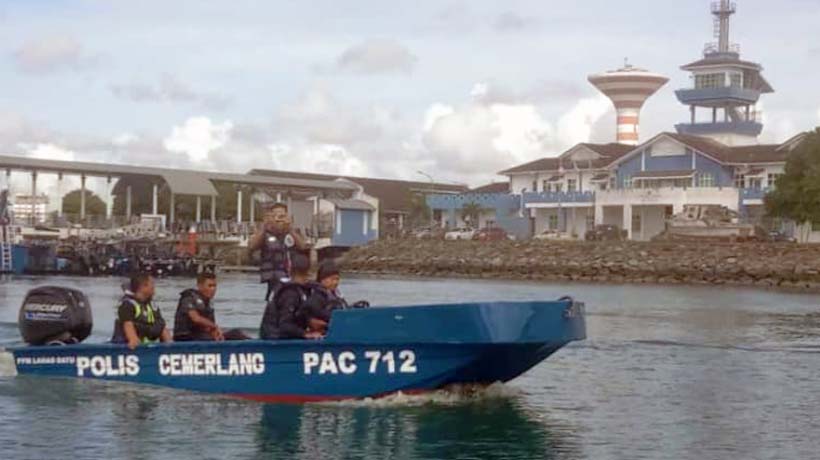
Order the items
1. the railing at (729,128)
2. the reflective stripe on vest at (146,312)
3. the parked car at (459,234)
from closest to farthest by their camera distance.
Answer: the reflective stripe on vest at (146,312), the parked car at (459,234), the railing at (729,128)

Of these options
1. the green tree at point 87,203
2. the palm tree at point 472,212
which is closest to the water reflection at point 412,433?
the palm tree at point 472,212

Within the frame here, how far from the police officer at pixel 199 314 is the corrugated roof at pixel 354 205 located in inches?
2992

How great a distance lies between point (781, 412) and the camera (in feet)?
56.5

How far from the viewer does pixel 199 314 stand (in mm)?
16469

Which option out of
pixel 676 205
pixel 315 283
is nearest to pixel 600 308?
pixel 315 283

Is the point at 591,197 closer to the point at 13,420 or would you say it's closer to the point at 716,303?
the point at 716,303

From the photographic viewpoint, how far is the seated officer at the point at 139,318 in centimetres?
1627

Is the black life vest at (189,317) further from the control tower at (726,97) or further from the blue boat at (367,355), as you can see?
the control tower at (726,97)

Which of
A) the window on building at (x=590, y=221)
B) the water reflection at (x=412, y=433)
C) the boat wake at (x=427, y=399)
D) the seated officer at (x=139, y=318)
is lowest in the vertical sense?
the water reflection at (x=412, y=433)

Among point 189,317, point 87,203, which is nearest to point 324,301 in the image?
point 189,317

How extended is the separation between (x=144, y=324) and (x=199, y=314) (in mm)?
670

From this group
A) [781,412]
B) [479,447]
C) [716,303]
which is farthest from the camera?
Result: [716,303]

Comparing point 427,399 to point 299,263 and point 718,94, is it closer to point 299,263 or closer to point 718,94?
point 299,263

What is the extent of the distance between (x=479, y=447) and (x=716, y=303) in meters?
34.2
